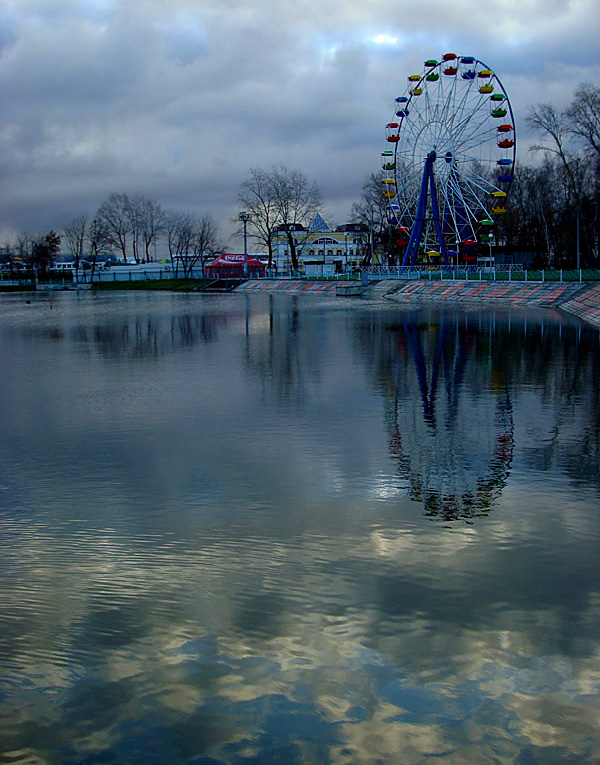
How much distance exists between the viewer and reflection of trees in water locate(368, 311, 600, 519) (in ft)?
26.1

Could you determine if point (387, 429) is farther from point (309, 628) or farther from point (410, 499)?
point (309, 628)

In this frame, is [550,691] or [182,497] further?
[182,497]

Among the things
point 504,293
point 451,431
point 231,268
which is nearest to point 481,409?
point 451,431

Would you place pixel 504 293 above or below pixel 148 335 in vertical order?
above

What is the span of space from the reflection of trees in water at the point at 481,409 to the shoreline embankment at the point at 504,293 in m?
8.78

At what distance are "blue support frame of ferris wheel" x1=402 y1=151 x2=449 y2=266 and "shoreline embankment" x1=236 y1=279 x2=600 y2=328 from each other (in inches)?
172

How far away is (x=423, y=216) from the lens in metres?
60.3

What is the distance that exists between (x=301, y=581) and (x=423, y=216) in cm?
5781

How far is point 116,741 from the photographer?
12.1ft

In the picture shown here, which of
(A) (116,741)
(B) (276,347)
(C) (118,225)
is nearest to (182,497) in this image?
(A) (116,741)

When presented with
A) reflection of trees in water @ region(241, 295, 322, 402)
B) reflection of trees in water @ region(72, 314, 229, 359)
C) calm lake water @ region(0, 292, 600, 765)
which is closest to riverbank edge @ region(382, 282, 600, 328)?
reflection of trees in water @ region(241, 295, 322, 402)

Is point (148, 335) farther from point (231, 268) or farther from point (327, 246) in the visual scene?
point (327, 246)

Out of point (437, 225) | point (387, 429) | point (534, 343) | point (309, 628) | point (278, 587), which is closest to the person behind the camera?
point (309, 628)

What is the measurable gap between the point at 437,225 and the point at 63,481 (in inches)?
2203
